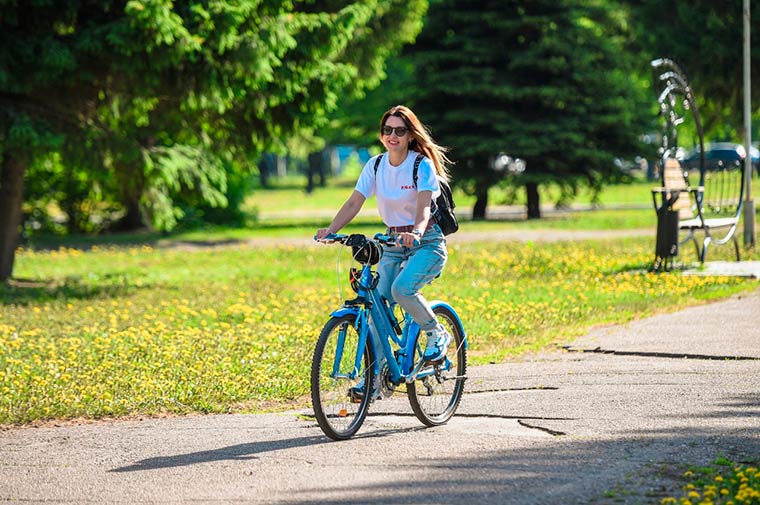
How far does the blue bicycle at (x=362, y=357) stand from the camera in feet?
21.9

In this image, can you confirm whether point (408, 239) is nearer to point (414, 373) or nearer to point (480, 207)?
point (414, 373)

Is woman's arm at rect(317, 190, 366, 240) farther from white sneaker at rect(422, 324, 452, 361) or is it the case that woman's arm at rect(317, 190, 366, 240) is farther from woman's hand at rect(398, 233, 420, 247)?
white sneaker at rect(422, 324, 452, 361)

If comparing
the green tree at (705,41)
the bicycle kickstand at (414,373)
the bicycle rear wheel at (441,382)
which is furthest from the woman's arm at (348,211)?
the green tree at (705,41)

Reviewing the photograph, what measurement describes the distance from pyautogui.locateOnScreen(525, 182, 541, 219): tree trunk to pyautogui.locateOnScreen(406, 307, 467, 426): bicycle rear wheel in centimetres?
2511

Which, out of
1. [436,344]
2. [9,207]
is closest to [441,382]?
[436,344]

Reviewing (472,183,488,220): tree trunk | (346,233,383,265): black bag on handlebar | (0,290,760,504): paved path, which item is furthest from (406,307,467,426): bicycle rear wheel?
(472,183,488,220): tree trunk

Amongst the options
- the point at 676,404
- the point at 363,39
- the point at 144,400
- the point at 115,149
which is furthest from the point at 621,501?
the point at 363,39

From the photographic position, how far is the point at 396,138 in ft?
22.7

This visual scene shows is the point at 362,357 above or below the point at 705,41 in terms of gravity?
below

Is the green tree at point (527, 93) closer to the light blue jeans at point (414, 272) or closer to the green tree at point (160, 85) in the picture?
the green tree at point (160, 85)

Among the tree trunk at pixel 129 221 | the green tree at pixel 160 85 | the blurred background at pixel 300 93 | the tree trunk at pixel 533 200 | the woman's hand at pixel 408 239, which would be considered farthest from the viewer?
the tree trunk at pixel 533 200

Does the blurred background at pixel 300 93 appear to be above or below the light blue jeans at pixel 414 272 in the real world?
above

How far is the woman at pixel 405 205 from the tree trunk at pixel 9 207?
11.2 metres

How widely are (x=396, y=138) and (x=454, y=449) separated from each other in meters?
1.79
